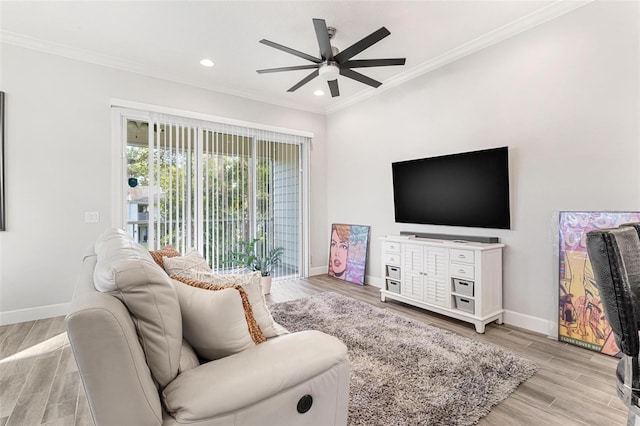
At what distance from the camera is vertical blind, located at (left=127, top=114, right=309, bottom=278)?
3836 millimetres

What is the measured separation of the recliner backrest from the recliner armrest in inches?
41.3

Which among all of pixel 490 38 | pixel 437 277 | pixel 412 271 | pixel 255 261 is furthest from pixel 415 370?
pixel 490 38

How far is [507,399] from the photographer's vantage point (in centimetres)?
185

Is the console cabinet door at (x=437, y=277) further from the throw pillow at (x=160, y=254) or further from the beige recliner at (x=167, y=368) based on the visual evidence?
the throw pillow at (x=160, y=254)

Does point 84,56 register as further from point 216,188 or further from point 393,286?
point 393,286

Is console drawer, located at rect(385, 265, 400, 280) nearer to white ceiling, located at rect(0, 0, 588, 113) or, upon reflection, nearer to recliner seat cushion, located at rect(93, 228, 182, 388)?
white ceiling, located at rect(0, 0, 588, 113)

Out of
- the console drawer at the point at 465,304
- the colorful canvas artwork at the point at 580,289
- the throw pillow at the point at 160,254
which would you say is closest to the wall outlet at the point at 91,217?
the throw pillow at the point at 160,254

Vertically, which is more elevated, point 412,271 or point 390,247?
point 390,247

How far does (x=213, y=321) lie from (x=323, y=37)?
2.29 m

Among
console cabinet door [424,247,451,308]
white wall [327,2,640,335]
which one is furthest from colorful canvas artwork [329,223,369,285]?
console cabinet door [424,247,451,308]

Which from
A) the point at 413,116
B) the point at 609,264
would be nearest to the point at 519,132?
the point at 413,116

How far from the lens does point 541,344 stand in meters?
2.60

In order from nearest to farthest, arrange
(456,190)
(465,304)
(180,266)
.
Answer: (180,266)
(465,304)
(456,190)

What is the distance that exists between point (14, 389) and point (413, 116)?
450cm
